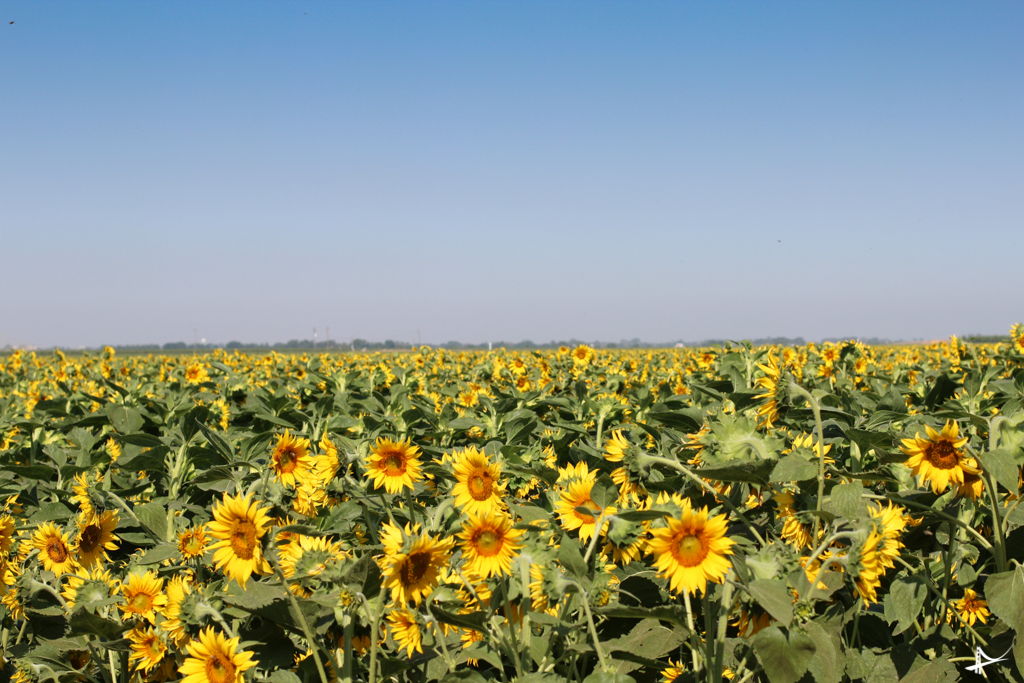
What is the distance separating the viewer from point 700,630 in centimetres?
201

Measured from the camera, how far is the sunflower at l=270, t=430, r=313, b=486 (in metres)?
2.37

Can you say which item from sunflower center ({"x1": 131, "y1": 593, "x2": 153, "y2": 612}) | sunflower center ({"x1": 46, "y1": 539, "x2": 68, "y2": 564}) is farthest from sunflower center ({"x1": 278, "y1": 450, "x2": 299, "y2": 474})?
sunflower center ({"x1": 46, "y1": 539, "x2": 68, "y2": 564})

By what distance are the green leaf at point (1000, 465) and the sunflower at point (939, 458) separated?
0.22 feet

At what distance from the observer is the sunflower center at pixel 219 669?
1.66m

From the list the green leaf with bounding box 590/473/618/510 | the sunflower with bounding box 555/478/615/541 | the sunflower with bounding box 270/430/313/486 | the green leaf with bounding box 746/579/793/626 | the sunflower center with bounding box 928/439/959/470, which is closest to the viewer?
the green leaf with bounding box 746/579/793/626

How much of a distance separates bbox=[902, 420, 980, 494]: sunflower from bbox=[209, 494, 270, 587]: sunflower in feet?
5.90

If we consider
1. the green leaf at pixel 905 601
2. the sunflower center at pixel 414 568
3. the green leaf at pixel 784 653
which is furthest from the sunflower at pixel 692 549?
the green leaf at pixel 905 601

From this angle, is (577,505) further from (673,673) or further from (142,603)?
(142,603)

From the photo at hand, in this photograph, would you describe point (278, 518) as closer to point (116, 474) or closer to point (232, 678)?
point (232, 678)

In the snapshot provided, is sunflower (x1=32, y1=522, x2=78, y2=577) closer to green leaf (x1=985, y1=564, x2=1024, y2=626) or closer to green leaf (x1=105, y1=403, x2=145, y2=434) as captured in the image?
green leaf (x1=105, y1=403, x2=145, y2=434)

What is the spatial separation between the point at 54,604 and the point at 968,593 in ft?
11.6

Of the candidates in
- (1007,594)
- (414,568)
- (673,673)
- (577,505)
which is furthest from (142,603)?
(1007,594)

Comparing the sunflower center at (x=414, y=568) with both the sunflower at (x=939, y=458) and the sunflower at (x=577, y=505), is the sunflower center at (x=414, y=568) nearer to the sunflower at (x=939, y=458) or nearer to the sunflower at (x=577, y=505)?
the sunflower at (x=577, y=505)

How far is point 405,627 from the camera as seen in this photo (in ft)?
5.95
